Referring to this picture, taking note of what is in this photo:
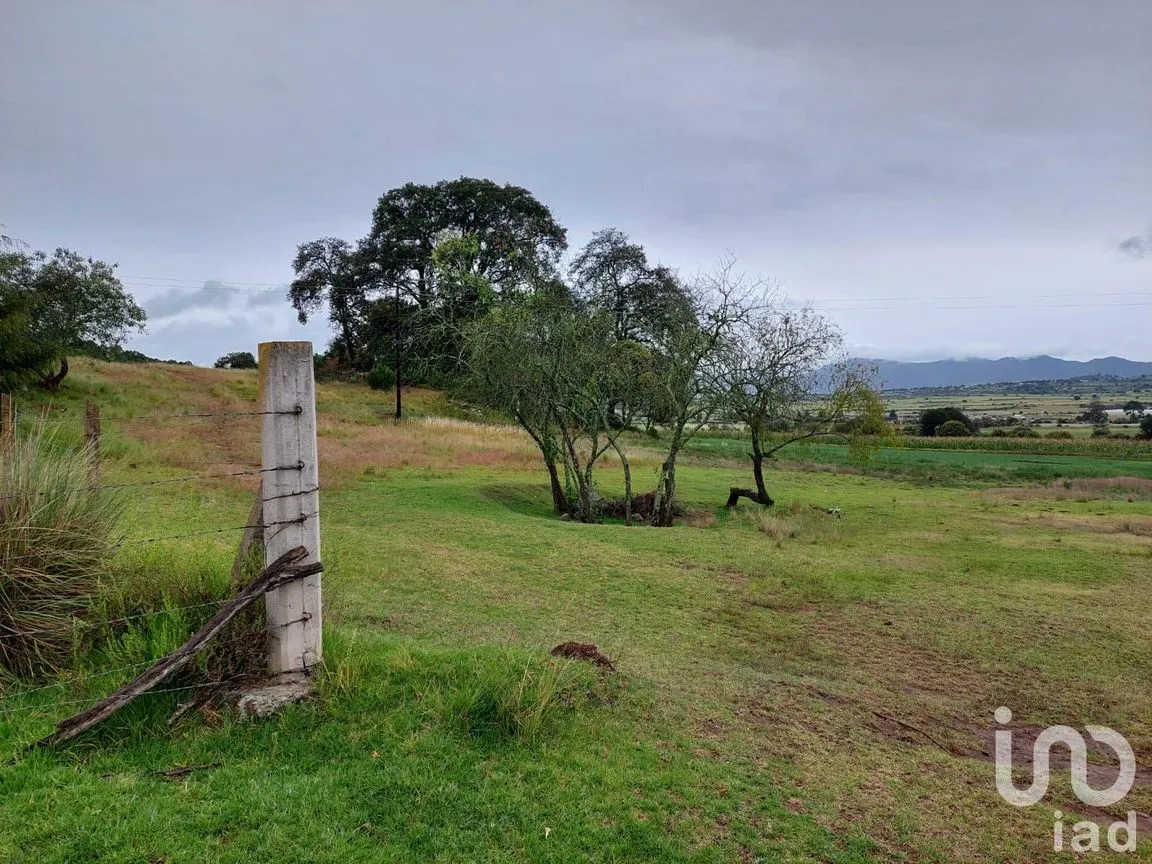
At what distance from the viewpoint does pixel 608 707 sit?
482cm

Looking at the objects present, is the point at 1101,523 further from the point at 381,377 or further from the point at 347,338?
the point at 347,338

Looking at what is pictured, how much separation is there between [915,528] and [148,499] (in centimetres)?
1755

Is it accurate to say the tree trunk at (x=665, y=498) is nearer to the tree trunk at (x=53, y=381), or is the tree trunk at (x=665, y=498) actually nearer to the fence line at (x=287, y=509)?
the fence line at (x=287, y=509)

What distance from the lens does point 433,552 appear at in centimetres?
1092

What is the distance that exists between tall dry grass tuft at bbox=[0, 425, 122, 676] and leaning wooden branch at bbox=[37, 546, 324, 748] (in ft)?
3.38

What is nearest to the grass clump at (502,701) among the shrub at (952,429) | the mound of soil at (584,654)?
the mound of soil at (584,654)

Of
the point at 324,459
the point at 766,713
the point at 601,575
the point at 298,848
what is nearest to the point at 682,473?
the point at 324,459

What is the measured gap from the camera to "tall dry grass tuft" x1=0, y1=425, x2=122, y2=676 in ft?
14.2

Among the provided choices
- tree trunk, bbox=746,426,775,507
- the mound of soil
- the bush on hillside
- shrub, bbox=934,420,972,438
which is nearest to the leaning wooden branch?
the mound of soil

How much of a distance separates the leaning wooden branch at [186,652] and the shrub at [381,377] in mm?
48847

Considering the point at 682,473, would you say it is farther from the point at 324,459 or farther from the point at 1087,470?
the point at 1087,470

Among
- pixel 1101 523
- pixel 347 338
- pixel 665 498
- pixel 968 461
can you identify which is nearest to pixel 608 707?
pixel 665 498

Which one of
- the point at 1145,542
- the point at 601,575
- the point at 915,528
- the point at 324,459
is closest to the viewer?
the point at 601,575

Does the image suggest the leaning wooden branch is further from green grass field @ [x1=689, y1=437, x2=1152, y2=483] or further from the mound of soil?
green grass field @ [x1=689, y1=437, x2=1152, y2=483]
